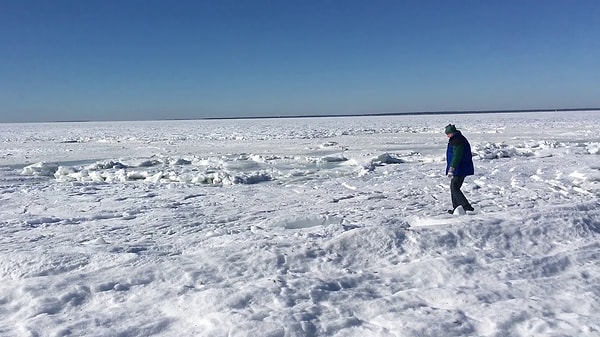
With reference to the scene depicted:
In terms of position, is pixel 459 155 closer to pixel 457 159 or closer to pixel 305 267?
pixel 457 159

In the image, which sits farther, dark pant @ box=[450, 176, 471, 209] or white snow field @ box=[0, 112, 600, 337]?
dark pant @ box=[450, 176, 471, 209]

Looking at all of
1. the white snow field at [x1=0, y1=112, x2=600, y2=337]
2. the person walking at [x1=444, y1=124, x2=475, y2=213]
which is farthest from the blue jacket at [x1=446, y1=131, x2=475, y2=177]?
the white snow field at [x1=0, y1=112, x2=600, y2=337]

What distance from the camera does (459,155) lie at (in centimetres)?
588

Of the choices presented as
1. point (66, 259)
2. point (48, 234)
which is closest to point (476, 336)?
point (66, 259)

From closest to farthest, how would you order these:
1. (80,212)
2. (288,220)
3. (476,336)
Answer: (476,336)
(288,220)
(80,212)

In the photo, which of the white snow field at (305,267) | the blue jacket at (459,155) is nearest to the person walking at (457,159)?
the blue jacket at (459,155)

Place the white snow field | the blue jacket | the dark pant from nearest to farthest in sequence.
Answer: the white snow field
the blue jacket
the dark pant

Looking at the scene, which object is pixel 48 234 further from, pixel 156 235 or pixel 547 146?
pixel 547 146

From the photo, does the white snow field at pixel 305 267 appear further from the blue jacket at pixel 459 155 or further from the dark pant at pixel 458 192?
the blue jacket at pixel 459 155

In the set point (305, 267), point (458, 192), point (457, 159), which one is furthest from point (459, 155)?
point (305, 267)

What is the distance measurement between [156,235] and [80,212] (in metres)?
2.35

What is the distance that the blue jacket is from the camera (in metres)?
5.81

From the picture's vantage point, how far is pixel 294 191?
909 cm

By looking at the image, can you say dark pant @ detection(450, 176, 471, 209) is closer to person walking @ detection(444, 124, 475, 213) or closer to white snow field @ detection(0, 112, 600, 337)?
person walking @ detection(444, 124, 475, 213)
